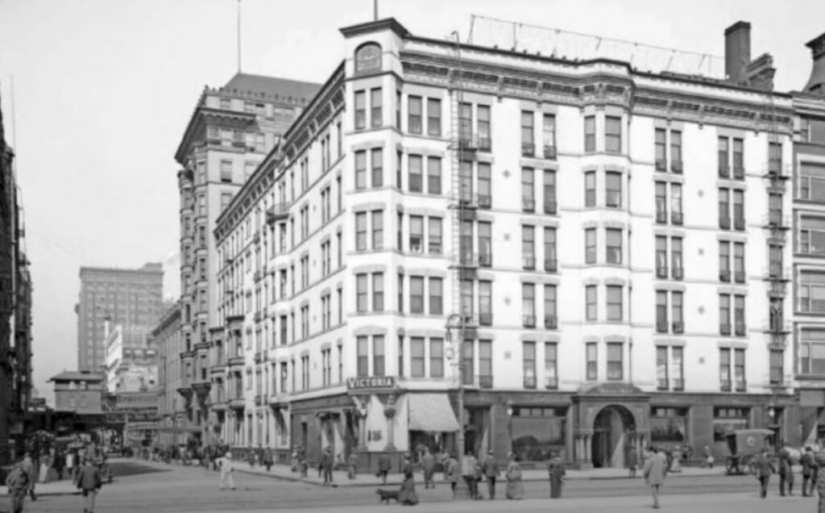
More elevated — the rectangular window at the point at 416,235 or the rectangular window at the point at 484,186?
the rectangular window at the point at 484,186

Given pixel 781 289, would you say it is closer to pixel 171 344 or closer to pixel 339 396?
pixel 339 396

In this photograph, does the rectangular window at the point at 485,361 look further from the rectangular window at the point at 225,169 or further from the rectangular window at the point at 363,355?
the rectangular window at the point at 225,169

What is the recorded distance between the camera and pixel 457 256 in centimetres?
5703

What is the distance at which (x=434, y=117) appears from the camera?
2250 inches

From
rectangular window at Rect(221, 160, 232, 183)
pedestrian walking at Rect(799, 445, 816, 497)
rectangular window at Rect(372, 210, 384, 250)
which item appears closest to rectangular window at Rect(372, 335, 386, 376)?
rectangular window at Rect(372, 210, 384, 250)

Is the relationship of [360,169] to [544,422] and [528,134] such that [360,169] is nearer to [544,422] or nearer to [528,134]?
[528,134]

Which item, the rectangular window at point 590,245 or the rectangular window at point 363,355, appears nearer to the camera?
the rectangular window at point 363,355

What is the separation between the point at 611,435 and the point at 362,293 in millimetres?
17476

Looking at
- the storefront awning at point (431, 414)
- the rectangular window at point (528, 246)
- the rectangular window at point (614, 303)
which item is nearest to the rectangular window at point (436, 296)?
the storefront awning at point (431, 414)

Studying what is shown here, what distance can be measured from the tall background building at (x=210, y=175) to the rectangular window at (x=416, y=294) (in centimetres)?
4964

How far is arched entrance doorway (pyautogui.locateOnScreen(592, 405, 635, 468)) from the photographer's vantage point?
58625mm

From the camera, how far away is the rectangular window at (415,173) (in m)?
56.3

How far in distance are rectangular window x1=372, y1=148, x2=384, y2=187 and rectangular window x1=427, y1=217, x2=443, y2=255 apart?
12.3 feet

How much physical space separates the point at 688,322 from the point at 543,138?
14.8 meters
